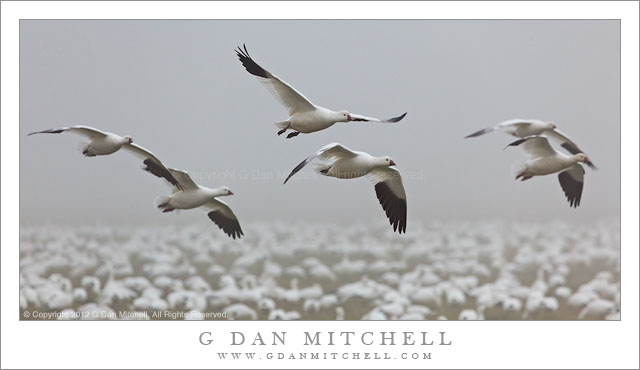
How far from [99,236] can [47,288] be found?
147cm

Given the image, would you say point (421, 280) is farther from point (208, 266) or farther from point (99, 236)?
point (99, 236)

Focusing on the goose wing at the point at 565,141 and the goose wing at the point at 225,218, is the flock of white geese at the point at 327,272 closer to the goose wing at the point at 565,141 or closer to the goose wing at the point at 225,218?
the goose wing at the point at 225,218

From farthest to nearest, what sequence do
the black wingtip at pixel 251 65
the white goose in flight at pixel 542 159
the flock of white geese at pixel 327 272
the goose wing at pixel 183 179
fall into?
the flock of white geese at pixel 327 272 → the white goose in flight at pixel 542 159 → the goose wing at pixel 183 179 → the black wingtip at pixel 251 65

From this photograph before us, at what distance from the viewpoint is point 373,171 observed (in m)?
6.89

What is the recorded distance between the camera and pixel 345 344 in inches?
312

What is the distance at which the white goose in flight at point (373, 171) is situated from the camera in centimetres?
653

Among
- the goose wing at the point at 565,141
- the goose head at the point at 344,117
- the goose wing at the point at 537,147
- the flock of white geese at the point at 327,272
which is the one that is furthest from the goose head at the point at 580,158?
the flock of white geese at the point at 327,272

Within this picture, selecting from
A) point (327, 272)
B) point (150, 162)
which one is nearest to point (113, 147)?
point (150, 162)

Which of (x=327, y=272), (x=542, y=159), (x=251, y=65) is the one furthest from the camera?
(x=327, y=272)

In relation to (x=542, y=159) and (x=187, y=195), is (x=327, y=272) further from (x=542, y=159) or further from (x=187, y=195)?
(x=542, y=159)

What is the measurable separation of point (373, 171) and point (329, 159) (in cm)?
50

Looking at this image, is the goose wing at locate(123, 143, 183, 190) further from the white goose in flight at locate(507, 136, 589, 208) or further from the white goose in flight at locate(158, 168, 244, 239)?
the white goose in flight at locate(507, 136, 589, 208)

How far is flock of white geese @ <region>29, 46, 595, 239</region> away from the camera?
21.2 ft

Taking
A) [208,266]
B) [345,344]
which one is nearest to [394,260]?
[208,266]
